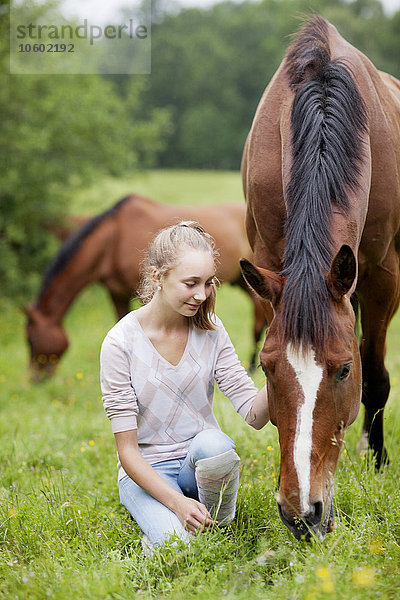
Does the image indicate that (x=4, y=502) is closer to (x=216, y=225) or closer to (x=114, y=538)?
(x=114, y=538)

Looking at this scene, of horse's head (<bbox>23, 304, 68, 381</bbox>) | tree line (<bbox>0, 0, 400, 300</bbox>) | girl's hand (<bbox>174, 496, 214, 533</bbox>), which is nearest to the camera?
girl's hand (<bbox>174, 496, 214, 533</bbox>)

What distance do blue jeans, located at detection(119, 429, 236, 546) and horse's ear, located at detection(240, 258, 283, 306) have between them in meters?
0.65

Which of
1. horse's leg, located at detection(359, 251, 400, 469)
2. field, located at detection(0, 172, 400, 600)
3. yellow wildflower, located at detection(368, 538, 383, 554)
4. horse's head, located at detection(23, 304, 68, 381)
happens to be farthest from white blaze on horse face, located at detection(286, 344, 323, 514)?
horse's head, located at detection(23, 304, 68, 381)

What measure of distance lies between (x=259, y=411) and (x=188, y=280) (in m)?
0.63

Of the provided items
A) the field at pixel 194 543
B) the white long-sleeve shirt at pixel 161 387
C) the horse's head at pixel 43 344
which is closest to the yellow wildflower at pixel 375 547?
the field at pixel 194 543

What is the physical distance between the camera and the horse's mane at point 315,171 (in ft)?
7.01

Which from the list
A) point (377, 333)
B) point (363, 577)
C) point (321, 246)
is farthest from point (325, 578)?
point (377, 333)

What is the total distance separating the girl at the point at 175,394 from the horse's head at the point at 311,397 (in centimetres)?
38

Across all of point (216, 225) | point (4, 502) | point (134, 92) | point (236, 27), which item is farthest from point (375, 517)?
point (236, 27)

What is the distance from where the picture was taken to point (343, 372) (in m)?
2.17

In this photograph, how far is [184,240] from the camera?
2.56m

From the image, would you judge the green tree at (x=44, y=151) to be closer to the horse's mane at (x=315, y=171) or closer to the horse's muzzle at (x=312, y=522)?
the horse's mane at (x=315, y=171)

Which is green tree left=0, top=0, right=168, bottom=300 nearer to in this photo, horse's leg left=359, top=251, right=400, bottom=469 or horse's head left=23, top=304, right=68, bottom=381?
horse's head left=23, top=304, right=68, bottom=381

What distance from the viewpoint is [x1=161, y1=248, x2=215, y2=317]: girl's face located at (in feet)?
8.21
